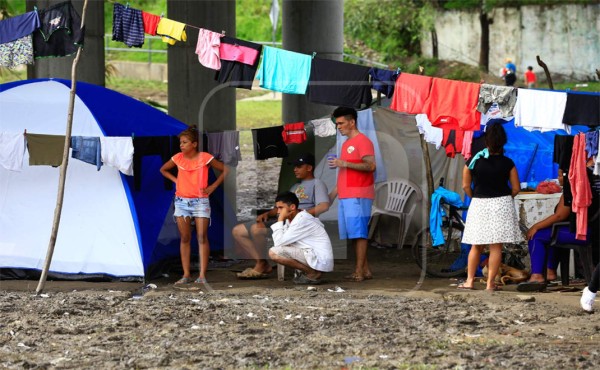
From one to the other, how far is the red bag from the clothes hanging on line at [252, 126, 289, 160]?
3.09m

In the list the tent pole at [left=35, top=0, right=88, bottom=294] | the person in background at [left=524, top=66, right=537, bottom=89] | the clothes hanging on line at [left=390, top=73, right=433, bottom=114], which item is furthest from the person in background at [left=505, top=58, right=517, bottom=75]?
the tent pole at [left=35, top=0, right=88, bottom=294]

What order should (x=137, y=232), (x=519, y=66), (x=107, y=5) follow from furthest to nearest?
1. (x=107, y=5)
2. (x=519, y=66)
3. (x=137, y=232)

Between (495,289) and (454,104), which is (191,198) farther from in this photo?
(495,289)

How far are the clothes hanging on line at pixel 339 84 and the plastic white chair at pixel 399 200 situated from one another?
2.80 metres

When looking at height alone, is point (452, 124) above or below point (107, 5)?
below

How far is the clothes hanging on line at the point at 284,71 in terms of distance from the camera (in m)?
11.3

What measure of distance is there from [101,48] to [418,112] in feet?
30.8

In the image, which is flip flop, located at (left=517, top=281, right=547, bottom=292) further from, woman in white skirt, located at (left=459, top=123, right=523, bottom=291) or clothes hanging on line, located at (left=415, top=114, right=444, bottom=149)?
clothes hanging on line, located at (left=415, top=114, right=444, bottom=149)

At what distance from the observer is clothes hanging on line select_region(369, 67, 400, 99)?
1089cm

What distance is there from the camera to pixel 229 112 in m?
19.7

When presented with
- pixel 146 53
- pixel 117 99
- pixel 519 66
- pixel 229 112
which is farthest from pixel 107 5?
pixel 117 99

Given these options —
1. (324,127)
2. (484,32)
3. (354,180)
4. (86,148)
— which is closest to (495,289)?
(354,180)

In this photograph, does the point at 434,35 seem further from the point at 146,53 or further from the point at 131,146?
the point at 131,146

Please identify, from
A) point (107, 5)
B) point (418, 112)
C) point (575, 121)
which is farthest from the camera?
point (107, 5)
